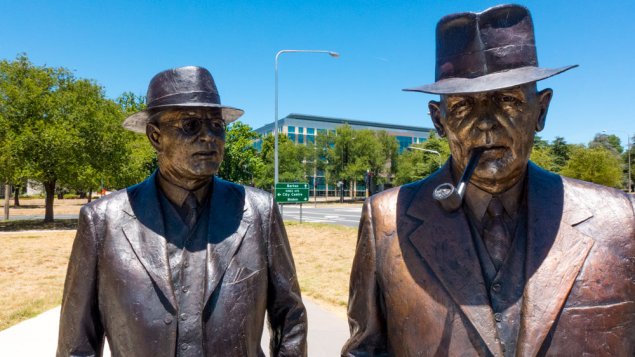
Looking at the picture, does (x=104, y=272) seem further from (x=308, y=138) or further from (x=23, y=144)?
(x=308, y=138)

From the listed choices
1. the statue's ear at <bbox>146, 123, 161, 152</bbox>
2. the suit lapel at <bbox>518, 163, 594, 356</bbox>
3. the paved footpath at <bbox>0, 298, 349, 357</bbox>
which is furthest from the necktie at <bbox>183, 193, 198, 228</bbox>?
the paved footpath at <bbox>0, 298, 349, 357</bbox>

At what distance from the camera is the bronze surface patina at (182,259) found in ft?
6.51

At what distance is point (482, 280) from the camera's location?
4.87 ft

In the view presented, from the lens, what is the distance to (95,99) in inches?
764

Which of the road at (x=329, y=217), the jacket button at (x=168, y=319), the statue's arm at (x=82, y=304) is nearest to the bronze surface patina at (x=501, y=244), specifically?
the jacket button at (x=168, y=319)

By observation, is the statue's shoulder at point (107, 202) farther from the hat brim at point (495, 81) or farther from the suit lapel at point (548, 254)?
the suit lapel at point (548, 254)

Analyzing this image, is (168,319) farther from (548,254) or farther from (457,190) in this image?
(548,254)

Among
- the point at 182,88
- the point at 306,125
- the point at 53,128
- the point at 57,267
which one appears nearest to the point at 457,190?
the point at 182,88

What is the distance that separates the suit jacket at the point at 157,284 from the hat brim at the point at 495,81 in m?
1.19

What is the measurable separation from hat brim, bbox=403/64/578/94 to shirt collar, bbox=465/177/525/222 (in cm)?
38

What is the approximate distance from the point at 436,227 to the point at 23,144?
18.1 m

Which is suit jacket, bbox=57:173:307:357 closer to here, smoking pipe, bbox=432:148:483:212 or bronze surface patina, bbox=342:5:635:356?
bronze surface patina, bbox=342:5:635:356

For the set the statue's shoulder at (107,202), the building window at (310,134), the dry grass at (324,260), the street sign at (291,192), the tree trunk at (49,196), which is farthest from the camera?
the building window at (310,134)

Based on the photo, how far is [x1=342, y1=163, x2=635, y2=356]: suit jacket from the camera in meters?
1.38
